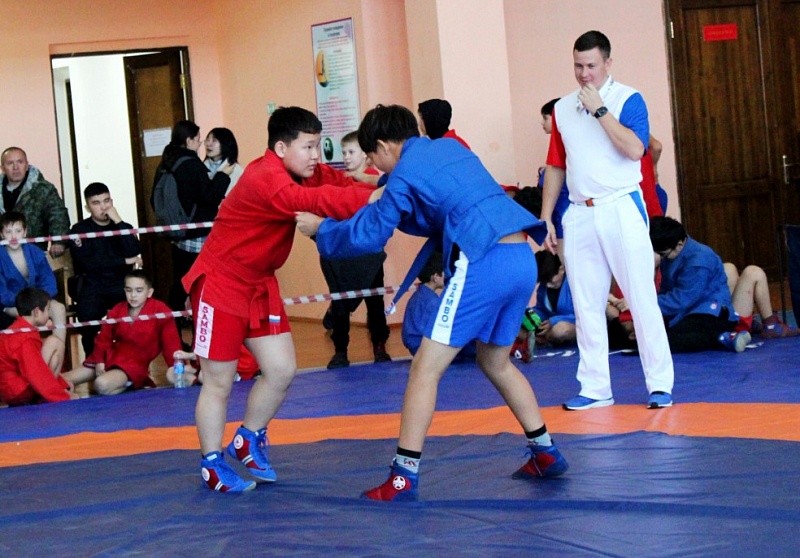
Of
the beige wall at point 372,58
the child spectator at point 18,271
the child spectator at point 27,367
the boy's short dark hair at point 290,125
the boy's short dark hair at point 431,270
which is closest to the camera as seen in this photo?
the boy's short dark hair at point 290,125

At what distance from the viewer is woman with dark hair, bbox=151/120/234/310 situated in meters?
7.62

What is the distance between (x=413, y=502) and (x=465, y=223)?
0.90 m

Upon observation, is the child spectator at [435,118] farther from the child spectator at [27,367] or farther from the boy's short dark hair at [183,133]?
the child spectator at [27,367]

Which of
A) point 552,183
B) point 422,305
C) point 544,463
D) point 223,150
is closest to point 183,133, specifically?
point 223,150

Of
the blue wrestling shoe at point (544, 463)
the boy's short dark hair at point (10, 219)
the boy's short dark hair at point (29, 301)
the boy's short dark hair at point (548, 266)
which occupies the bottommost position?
the blue wrestling shoe at point (544, 463)

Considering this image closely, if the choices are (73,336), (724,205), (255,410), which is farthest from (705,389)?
(73,336)

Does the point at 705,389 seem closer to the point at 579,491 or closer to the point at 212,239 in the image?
the point at 579,491

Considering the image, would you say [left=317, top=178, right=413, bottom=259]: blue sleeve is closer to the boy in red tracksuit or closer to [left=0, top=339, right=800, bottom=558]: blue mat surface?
the boy in red tracksuit

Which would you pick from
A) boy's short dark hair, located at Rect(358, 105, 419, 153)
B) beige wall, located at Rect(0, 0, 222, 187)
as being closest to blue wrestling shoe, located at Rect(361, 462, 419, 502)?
boy's short dark hair, located at Rect(358, 105, 419, 153)

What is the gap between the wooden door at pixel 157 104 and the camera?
36.8ft

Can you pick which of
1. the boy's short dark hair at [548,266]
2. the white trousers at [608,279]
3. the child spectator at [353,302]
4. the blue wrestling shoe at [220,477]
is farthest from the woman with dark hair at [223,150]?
the blue wrestling shoe at [220,477]

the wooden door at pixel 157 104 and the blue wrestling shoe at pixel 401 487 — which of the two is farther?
the wooden door at pixel 157 104

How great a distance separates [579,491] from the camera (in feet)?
11.9

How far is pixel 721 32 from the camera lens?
9656 millimetres
